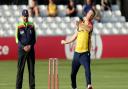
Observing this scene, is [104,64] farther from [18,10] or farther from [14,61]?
[18,10]

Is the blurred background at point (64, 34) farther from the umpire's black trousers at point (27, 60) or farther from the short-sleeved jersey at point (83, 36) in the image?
the short-sleeved jersey at point (83, 36)

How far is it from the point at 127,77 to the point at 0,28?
1175cm

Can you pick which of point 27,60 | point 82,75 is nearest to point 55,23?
point 82,75

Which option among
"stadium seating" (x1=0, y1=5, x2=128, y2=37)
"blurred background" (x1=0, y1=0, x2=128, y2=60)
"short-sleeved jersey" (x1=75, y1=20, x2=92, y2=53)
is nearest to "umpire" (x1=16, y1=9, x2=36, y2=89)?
"short-sleeved jersey" (x1=75, y1=20, x2=92, y2=53)

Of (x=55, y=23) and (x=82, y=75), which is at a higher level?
(x=55, y=23)

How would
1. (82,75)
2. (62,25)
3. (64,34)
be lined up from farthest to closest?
(62,25) < (64,34) < (82,75)

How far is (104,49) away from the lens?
99.2ft

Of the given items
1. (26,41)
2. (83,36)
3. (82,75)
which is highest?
(83,36)

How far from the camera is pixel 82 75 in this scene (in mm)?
22047

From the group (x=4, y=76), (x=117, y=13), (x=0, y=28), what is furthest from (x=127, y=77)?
(x=117, y=13)

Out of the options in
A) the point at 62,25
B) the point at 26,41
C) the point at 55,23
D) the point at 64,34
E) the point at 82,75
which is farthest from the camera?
the point at 55,23

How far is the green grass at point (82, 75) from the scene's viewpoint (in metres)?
18.5

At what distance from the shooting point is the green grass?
18.5 m

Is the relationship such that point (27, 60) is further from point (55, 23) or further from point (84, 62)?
point (55, 23)
